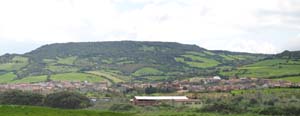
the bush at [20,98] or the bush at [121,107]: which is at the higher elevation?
the bush at [20,98]

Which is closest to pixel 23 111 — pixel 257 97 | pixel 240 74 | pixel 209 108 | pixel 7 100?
Answer: pixel 209 108

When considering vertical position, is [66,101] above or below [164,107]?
above

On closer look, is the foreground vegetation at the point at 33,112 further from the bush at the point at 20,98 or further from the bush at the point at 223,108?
the bush at the point at 20,98

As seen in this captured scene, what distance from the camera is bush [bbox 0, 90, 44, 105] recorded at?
10019 centimetres

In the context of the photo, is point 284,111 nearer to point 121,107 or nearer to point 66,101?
point 121,107

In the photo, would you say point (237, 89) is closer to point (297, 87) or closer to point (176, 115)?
point (297, 87)

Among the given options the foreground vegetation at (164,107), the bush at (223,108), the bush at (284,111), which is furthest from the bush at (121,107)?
the bush at (284,111)

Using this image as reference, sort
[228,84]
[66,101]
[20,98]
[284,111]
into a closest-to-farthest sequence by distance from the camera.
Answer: [284,111] → [66,101] → [20,98] → [228,84]

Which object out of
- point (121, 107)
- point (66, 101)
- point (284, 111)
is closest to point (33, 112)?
point (121, 107)

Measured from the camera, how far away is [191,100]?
11406 centimetres

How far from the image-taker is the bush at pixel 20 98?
100 m

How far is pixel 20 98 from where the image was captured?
101188mm

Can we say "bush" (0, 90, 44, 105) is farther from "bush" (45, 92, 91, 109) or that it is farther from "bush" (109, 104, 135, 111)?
"bush" (109, 104, 135, 111)

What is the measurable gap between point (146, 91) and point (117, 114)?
87828mm
